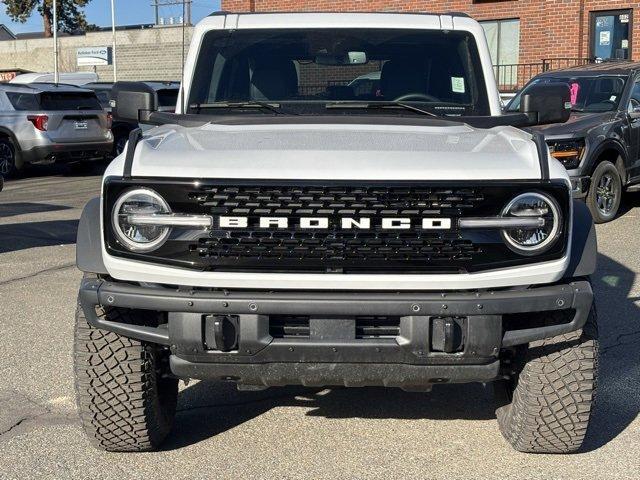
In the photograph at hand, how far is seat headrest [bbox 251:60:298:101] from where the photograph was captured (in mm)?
5336

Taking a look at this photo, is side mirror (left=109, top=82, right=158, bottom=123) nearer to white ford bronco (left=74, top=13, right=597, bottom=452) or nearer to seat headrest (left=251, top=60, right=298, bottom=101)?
seat headrest (left=251, top=60, right=298, bottom=101)

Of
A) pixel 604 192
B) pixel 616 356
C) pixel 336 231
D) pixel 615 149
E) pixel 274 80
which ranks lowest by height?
pixel 616 356

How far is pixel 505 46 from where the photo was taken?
2552cm

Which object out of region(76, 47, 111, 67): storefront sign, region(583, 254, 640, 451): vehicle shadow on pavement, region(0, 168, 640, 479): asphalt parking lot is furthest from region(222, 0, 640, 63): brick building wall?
region(76, 47, 111, 67): storefront sign

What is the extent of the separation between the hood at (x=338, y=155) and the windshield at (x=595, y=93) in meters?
7.96

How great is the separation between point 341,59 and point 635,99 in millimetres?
7622

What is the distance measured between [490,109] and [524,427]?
1.80 metres

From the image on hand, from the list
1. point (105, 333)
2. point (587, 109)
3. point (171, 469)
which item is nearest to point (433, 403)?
point (171, 469)

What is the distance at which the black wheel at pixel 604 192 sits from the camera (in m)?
11.5

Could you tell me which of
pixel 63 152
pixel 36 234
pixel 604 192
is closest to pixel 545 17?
pixel 63 152

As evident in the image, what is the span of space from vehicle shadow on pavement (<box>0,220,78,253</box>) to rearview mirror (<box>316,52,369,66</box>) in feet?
18.7

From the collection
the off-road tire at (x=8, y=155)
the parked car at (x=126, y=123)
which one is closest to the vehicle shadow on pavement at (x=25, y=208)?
the off-road tire at (x=8, y=155)

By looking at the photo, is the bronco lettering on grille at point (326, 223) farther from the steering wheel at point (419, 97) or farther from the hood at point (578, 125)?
the hood at point (578, 125)

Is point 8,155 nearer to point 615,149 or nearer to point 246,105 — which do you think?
point 615,149
